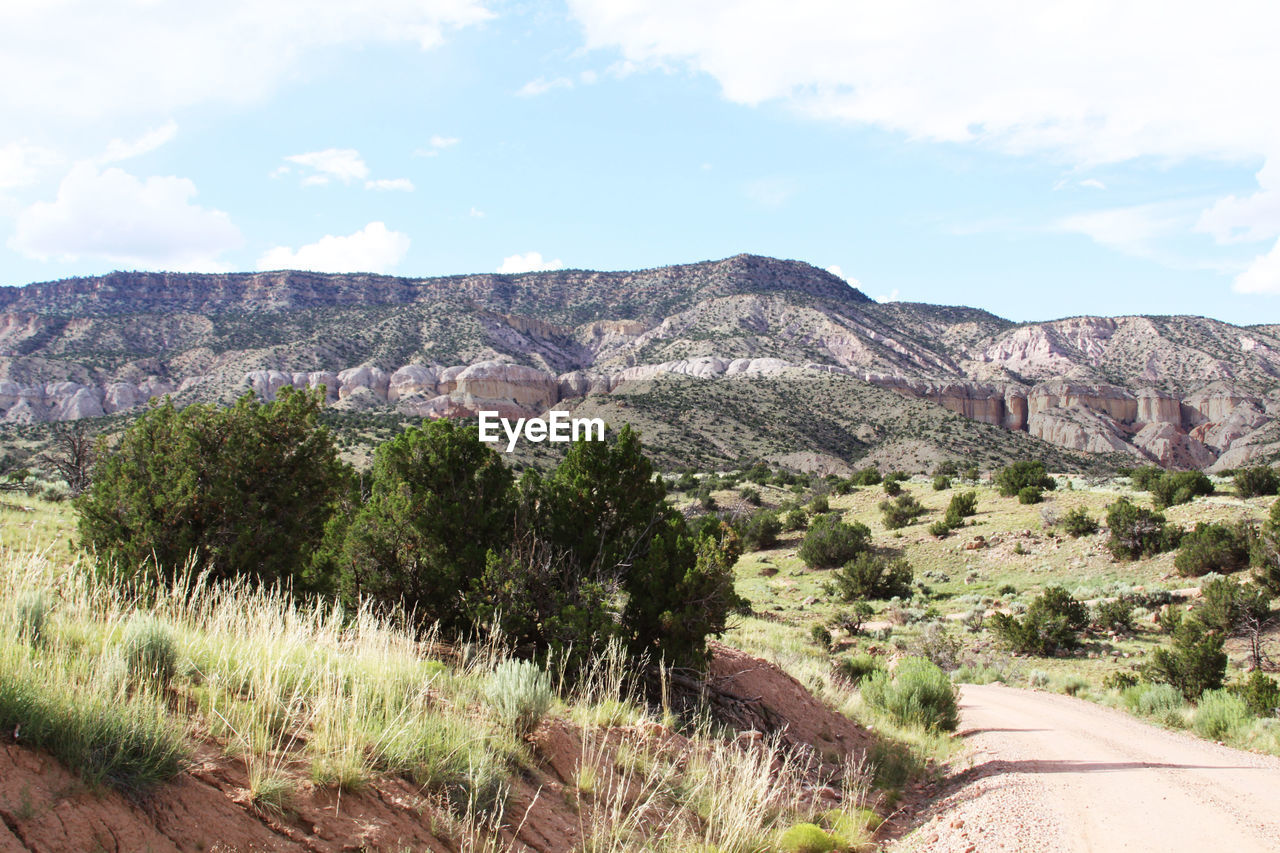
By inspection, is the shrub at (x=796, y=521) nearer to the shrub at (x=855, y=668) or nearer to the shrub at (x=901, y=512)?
the shrub at (x=901, y=512)

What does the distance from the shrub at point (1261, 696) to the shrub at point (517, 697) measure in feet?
36.6

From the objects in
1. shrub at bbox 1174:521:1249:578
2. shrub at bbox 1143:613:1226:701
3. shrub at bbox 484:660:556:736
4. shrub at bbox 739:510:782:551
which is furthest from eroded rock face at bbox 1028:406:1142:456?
shrub at bbox 484:660:556:736

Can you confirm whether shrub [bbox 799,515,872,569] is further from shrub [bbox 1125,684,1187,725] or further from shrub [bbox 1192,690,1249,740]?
shrub [bbox 1192,690,1249,740]

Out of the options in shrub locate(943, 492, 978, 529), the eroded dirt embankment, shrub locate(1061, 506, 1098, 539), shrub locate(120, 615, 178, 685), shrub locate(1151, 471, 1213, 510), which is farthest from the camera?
shrub locate(943, 492, 978, 529)

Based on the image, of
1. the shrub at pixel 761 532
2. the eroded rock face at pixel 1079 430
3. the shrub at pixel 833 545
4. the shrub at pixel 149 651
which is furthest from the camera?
the eroded rock face at pixel 1079 430

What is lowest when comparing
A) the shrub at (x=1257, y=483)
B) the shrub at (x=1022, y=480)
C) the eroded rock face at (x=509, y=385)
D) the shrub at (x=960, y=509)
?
the shrub at (x=960, y=509)

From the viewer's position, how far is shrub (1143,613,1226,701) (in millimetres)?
12859

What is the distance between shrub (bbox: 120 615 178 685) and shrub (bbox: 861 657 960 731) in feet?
31.1

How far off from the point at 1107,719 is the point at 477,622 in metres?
10.3

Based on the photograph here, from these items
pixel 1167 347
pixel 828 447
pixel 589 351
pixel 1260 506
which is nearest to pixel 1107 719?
pixel 1260 506

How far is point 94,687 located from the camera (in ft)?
11.1

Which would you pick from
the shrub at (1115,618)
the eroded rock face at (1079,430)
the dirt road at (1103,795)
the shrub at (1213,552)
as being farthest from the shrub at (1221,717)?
the eroded rock face at (1079,430)

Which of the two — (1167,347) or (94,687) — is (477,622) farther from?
(1167,347)

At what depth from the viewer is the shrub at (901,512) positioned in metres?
32.7
